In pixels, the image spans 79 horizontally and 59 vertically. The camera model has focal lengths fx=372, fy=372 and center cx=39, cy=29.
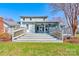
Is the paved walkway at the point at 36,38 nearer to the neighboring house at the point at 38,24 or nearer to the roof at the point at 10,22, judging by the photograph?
the neighboring house at the point at 38,24

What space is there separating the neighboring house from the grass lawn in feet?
1.01

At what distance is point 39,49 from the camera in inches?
319

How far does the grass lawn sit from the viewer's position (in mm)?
8062

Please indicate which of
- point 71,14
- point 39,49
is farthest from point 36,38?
point 71,14

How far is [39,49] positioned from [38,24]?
0.55m

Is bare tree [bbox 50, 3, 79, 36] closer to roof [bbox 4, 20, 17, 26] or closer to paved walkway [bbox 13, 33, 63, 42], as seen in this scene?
paved walkway [bbox 13, 33, 63, 42]

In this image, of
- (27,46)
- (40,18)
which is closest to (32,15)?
(40,18)

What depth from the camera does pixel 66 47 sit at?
815 cm

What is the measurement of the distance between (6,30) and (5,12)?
1.33ft

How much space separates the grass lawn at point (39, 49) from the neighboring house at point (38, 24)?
1.01ft

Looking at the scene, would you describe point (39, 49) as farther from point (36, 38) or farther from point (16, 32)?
point (16, 32)

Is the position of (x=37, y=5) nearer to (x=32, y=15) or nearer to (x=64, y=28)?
(x=32, y=15)

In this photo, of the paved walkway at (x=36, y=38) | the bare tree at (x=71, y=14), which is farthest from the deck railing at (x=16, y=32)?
the bare tree at (x=71, y=14)

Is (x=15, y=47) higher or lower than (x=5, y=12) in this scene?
lower
